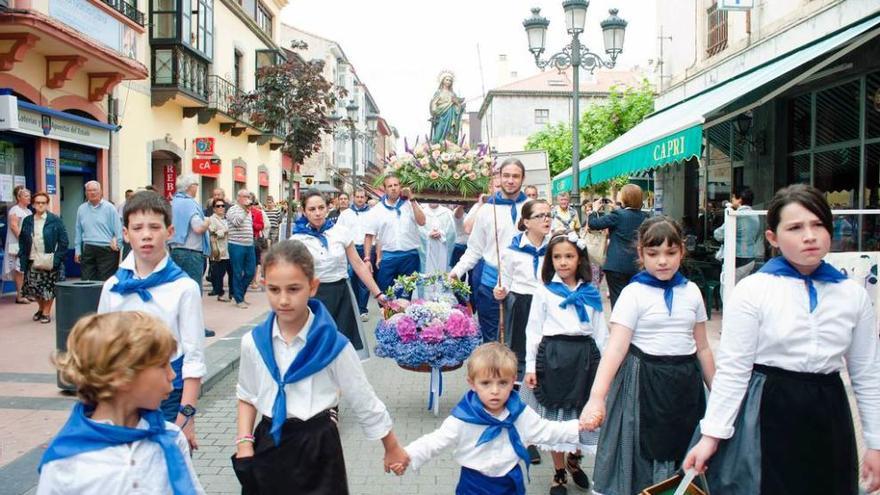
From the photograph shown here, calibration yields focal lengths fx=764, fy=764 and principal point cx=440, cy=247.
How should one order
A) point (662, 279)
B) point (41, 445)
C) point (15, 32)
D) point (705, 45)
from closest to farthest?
1. point (662, 279)
2. point (41, 445)
3. point (15, 32)
4. point (705, 45)

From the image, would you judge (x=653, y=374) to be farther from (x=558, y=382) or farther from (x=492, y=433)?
(x=558, y=382)

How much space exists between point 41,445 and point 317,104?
1310 centimetres

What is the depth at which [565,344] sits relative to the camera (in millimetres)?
4750

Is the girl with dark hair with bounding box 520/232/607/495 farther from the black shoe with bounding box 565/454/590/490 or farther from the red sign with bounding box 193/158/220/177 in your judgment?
the red sign with bounding box 193/158/220/177

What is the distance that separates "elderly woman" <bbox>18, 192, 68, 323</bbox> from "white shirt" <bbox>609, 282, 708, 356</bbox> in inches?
360

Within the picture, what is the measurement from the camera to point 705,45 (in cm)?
1748

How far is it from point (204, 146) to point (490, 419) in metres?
21.3

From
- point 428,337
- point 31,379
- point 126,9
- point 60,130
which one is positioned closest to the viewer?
point 428,337

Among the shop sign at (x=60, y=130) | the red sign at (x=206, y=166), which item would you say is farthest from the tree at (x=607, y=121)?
the shop sign at (x=60, y=130)

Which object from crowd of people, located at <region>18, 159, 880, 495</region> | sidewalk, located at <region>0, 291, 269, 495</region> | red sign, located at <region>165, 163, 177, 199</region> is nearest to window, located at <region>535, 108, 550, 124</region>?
red sign, located at <region>165, 163, 177, 199</region>

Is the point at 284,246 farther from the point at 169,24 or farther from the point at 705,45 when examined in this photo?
the point at 169,24

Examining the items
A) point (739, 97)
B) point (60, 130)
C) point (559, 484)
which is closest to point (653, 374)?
point (559, 484)

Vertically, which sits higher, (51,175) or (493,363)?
(51,175)

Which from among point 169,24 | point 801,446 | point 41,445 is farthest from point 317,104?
point 801,446
